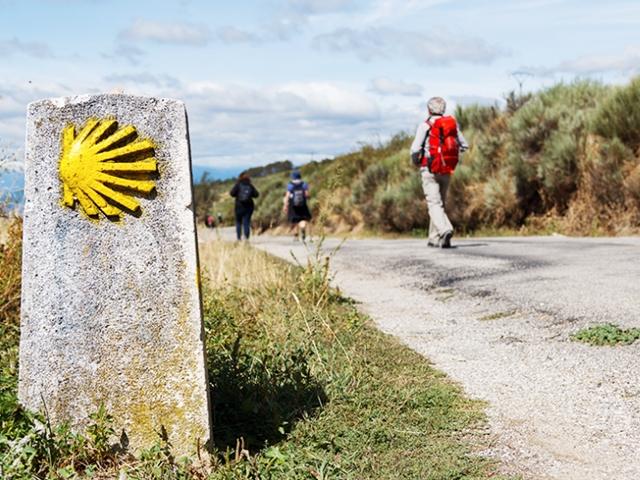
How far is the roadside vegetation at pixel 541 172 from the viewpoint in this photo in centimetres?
1541

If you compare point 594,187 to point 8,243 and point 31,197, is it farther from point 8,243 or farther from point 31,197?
point 31,197

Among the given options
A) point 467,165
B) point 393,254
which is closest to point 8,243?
point 393,254

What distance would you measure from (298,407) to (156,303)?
1.29m

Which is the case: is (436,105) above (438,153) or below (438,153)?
above

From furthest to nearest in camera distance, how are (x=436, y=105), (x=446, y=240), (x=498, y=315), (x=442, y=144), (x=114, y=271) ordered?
(x=446, y=240) → (x=436, y=105) → (x=442, y=144) → (x=498, y=315) → (x=114, y=271)

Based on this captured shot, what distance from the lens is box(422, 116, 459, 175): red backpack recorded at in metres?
12.6

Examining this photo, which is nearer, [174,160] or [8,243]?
[174,160]

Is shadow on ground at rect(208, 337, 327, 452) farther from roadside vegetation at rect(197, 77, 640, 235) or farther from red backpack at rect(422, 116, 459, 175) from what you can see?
red backpack at rect(422, 116, 459, 175)

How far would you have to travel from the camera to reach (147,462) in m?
3.70

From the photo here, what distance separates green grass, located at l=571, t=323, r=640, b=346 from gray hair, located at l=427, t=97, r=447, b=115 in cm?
691

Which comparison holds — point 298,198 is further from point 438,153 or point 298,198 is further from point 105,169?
point 105,169

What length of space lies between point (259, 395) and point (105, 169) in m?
1.63

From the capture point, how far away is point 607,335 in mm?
6074

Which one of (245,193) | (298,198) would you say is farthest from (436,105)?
(245,193)
